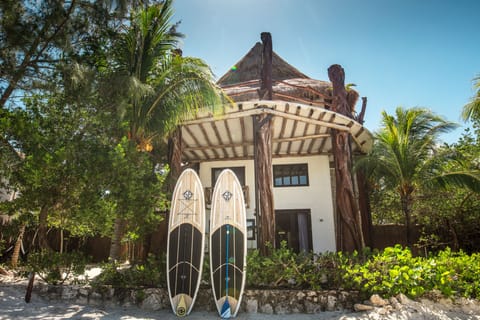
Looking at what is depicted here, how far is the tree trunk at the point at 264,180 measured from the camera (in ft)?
20.3

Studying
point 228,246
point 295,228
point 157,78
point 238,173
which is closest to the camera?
point 228,246

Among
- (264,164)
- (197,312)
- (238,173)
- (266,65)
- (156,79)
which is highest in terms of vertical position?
(266,65)

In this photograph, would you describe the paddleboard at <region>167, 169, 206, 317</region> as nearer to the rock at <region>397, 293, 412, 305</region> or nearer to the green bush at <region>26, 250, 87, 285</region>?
the green bush at <region>26, 250, 87, 285</region>

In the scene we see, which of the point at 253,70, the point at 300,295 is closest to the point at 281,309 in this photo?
the point at 300,295

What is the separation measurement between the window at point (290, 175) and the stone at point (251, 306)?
20.5 feet

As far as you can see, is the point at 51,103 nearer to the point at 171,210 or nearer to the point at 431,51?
the point at 171,210

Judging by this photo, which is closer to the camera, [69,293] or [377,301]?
[377,301]

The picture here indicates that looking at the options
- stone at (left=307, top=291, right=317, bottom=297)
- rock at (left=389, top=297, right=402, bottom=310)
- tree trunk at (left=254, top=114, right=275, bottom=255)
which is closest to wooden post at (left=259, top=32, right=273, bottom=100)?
tree trunk at (left=254, top=114, right=275, bottom=255)

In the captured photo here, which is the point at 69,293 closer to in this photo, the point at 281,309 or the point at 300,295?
the point at 281,309

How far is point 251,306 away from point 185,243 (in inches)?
68.2

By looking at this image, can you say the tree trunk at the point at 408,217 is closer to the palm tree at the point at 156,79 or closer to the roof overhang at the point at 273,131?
the roof overhang at the point at 273,131

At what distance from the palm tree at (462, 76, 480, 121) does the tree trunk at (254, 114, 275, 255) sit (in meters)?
5.39

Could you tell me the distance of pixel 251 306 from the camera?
5.30 meters

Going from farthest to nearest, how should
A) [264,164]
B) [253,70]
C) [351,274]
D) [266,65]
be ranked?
[253,70] → [266,65] → [264,164] → [351,274]
